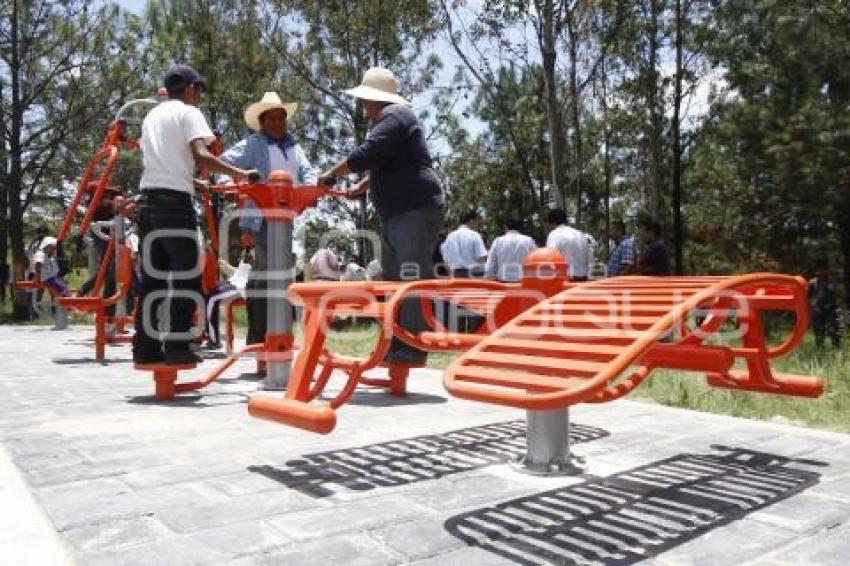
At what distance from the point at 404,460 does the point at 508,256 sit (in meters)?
5.90

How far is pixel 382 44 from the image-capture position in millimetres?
17891

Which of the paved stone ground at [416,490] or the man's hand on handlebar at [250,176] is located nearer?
the paved stone ground at [416,490]

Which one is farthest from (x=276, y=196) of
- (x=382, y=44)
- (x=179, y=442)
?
(x=382, y=44)

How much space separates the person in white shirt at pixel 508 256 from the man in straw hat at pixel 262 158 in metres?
3.69

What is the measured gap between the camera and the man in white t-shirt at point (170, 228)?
4.23 metres

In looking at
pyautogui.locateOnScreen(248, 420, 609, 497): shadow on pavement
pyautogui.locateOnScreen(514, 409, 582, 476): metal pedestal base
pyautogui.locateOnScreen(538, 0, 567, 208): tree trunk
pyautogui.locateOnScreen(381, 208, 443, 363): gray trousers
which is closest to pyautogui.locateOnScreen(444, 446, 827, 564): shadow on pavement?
pyautogui.locateOnScreen(514, 409, 582, 476): metal pedestal base

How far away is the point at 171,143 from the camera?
13.9ft

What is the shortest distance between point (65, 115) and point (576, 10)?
11.4 m

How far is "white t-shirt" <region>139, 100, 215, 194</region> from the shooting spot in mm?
4234

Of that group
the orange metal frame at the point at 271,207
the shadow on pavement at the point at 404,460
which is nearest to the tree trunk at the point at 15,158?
the orange metal frame at the point at 271,207

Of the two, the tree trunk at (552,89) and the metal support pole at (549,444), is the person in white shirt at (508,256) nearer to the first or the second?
the tree trunk at (552,89)

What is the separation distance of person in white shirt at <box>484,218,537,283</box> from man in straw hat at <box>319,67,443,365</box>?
13.8 feet

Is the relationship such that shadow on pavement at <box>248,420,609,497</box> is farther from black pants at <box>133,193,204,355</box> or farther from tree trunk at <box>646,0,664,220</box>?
tree trunk at <box>646,0,664,220</box>

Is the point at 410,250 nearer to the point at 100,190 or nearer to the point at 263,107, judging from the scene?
the point at 263,107
